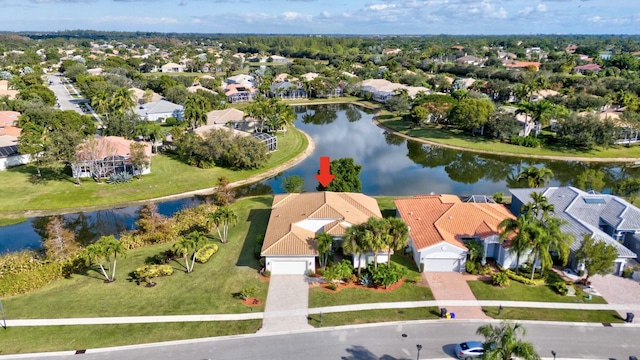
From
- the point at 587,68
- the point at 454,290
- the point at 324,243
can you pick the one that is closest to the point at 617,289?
the point at 454,290

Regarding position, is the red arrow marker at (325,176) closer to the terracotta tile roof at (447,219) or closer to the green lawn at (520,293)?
the terracotta tile roof at (447,219)

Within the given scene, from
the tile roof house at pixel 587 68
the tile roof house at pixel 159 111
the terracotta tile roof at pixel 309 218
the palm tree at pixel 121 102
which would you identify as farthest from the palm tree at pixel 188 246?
the tile roof house at pixel 587 68

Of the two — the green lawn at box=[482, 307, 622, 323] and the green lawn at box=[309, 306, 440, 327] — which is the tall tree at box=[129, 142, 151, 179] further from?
the green lawn at box=[482, 307, 622, 323]

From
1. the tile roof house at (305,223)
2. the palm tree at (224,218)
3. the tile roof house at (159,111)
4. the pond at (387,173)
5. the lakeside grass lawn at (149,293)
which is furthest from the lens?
the tile roof house at (159,111)

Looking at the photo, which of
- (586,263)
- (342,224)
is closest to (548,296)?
(586,263)

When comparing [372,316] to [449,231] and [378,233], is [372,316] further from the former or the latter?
[449,231]

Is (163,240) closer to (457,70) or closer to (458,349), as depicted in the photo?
(458,349)
